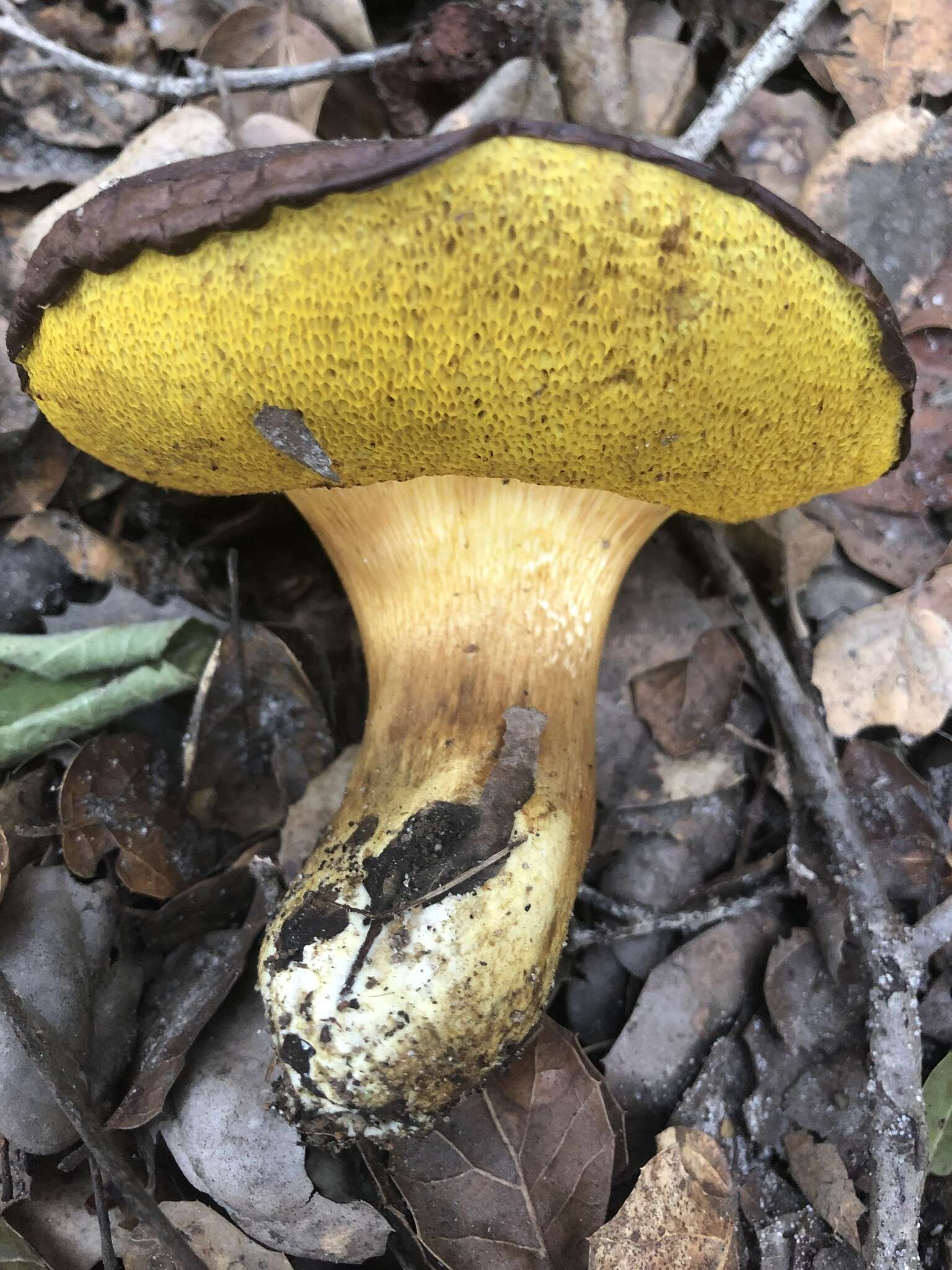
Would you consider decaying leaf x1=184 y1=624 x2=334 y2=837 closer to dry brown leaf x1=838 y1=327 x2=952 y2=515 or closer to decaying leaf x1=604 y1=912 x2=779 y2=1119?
decaying leaf x1=604 y1=912 x2=779 y2=1119

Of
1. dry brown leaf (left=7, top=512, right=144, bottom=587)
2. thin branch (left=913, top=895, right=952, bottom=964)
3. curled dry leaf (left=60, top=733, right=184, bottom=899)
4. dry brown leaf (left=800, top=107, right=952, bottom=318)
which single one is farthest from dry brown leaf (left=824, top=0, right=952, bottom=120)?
curled dry leaf (left=60, top=733, right=184, bottom=899)

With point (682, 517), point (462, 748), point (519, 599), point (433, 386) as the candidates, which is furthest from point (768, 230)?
point (682, 517)

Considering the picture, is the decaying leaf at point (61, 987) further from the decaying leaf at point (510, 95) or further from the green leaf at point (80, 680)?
the decaying leaf at point (510, 95)

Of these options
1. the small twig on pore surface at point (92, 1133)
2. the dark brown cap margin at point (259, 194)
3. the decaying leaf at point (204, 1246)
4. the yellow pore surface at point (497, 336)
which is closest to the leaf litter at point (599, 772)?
the decaying leaf at point (204, 1246)

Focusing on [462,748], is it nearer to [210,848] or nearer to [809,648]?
A: [210,848]

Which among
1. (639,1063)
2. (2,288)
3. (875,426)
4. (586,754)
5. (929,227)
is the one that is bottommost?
(639,1063)

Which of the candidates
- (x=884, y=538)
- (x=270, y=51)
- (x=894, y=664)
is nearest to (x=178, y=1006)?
(x=894, y=664)
